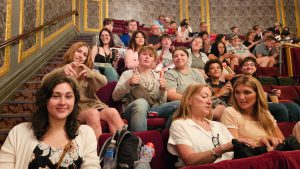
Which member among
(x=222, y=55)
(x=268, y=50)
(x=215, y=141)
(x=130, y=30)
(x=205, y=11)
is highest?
(x=205, y=11)

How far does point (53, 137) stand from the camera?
49.5 inches

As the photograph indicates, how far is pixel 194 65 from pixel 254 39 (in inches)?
114

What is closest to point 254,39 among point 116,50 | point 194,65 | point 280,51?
point 280,51

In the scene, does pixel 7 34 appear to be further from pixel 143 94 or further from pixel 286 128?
pixel 286 128

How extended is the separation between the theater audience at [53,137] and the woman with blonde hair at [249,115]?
0.86 metres

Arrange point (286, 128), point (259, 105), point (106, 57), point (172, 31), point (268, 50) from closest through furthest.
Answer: point (259, 105) < point (286, 128) < point (106, 57) < point (268, 50) < point (172, 31)

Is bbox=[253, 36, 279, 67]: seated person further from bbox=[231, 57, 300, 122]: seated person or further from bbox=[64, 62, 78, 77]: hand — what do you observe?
bbox=[64, 62, 78, 77]: hand

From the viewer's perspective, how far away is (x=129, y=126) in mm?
1938

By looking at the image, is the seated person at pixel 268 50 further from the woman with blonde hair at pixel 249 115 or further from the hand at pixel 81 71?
the hand at pixel 81 71

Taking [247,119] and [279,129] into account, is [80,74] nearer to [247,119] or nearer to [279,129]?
[247,119]

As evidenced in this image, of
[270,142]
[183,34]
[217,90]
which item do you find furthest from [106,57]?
[183,34]

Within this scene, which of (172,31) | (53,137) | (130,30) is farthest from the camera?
(172,31)

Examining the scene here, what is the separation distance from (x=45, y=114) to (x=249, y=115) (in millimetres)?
1198

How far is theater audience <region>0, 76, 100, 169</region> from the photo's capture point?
1173 millimetres
